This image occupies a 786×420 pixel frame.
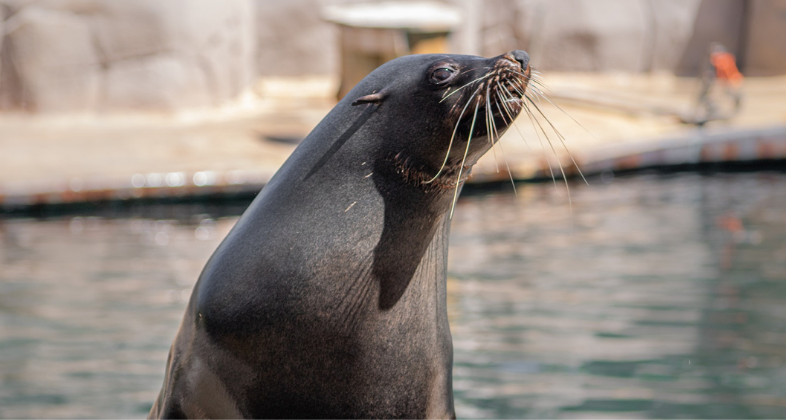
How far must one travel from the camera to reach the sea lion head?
1.91 meters

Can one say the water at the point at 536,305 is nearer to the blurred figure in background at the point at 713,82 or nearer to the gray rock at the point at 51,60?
the blurred figure in background at the point at 713,82

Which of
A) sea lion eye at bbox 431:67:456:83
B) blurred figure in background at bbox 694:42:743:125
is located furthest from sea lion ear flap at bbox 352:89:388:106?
blurred figure in background at bbox 694:42:743:125

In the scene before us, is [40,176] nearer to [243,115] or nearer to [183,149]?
[183,149]

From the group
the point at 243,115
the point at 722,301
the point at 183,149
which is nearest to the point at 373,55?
the point at 243,115

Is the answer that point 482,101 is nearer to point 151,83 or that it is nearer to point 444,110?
point 444,110

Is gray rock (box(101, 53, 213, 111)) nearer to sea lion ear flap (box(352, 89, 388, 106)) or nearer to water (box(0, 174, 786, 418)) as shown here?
water (box(0, 174, 786, 418))

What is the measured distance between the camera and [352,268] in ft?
6.49

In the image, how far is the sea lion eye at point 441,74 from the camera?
1.97 m

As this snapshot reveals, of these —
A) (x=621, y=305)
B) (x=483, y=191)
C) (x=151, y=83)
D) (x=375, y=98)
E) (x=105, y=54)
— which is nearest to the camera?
(x=375, y=98)

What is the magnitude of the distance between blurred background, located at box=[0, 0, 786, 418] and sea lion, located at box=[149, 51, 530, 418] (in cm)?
20

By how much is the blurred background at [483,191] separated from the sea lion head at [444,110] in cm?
10

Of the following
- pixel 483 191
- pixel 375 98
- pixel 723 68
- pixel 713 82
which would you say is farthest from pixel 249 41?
pixel 375 98

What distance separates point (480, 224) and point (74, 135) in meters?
5.16

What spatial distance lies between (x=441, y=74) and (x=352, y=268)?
462 millimetres
